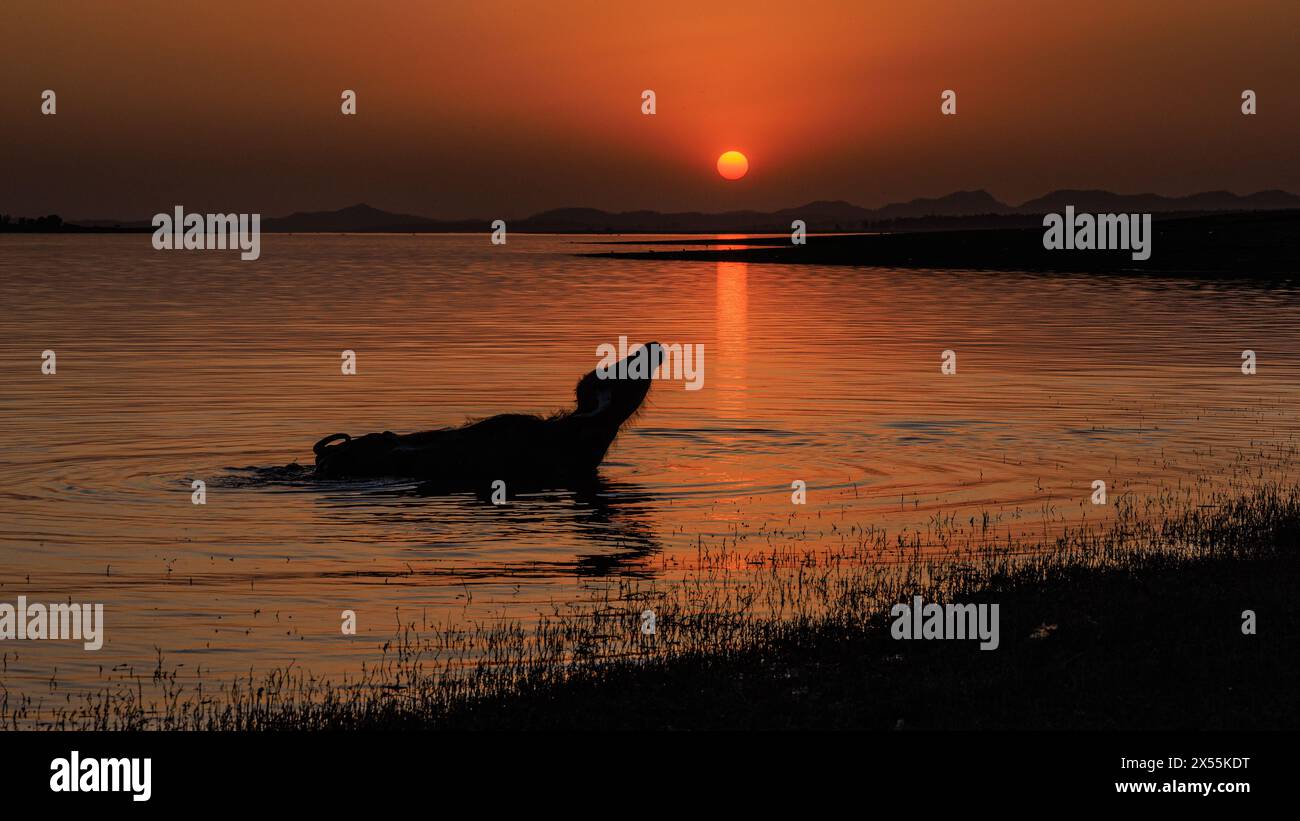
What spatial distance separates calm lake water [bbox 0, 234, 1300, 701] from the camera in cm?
1397

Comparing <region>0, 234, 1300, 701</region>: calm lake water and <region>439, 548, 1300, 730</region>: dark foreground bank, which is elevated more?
<region>0, 234, 1300, 701</region>: calm lake water

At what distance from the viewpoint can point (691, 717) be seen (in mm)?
9422

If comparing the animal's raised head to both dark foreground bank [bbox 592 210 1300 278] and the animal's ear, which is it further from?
dark foreground bank [bbox 592 210 1300 278]

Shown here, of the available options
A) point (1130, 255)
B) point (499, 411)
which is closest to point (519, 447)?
point (499, 411)

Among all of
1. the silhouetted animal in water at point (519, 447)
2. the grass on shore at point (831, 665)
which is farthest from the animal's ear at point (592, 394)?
the grass on shore at point (831, 665)

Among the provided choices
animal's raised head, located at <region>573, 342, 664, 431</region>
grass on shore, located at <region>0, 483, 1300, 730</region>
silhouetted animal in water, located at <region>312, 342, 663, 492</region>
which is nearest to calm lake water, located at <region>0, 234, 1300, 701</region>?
silhouetted animal in water, located at <region>312, 342, 663, 492</region>

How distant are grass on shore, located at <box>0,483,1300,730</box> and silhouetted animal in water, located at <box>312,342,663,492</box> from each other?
506 cm

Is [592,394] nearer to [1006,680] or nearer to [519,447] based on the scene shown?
[519,447]

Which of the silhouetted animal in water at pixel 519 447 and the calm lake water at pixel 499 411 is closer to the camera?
the calm lake water at pixel 499 411

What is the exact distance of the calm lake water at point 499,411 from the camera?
14.0 m

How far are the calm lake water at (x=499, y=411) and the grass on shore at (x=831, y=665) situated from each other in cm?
79

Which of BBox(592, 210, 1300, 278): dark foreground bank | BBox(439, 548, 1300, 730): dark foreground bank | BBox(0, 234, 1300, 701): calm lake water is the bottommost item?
BBox(439, 548, 1300, 730): dark foreground bank

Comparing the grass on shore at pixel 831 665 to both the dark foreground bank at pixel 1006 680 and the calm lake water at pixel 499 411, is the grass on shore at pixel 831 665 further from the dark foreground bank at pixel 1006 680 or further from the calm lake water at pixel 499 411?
the calm lake water at pixel 499 411
